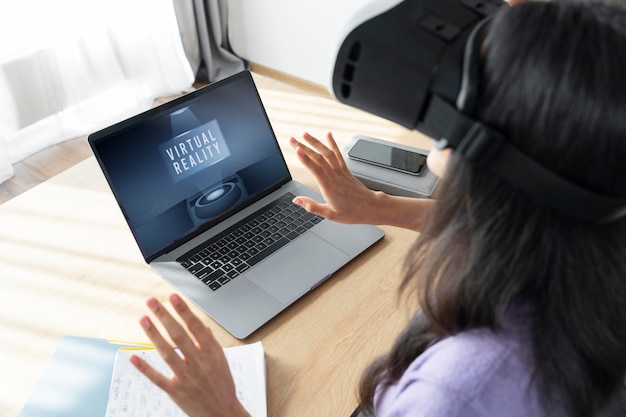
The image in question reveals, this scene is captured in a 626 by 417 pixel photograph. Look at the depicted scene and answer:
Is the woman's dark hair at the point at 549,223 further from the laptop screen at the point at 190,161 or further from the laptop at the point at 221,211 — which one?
the laptop screen at the point at 190,161

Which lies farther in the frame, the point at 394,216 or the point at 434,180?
the point at 434,180

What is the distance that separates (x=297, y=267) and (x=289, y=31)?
2.40 metres

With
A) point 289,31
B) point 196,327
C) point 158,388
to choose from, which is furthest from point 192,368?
point 289,31

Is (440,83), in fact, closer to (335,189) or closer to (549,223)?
→ (549,223)

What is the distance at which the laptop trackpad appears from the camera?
1.01 m

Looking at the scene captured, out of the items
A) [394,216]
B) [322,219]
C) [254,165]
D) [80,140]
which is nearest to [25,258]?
[254,165]

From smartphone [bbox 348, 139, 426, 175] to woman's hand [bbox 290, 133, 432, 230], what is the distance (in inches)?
7.8

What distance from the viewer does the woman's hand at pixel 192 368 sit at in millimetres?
706

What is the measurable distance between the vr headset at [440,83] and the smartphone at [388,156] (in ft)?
2.06

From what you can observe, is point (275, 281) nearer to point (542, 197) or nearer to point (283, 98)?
point (542, 197)

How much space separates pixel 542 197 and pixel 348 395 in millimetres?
481

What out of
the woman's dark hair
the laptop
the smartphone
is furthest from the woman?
the smartphone

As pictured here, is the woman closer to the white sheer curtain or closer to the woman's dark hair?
the woman's dark hair

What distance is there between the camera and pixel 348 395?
2.86 feet
